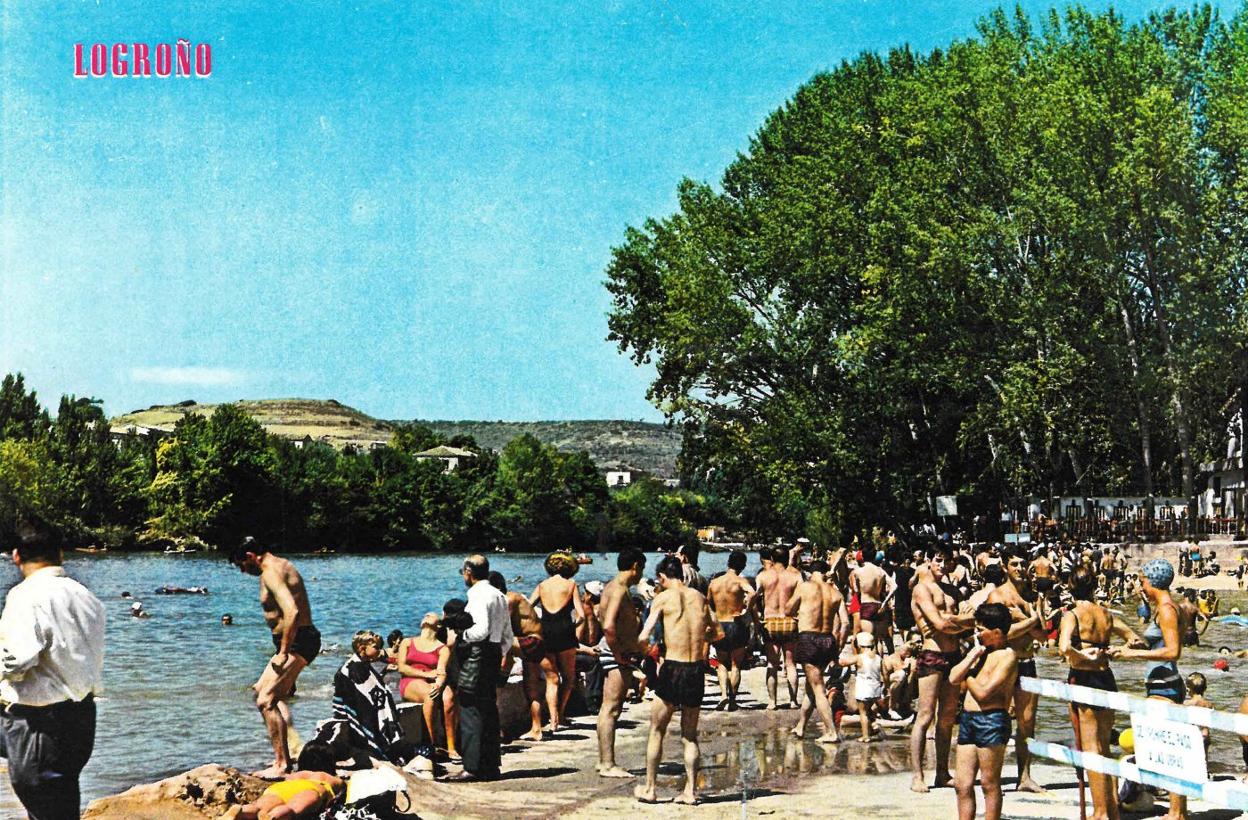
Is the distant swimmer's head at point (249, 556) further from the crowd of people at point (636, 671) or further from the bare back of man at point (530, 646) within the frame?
the bare back of man at point (530, 646)

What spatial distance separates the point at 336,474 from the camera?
392 ft

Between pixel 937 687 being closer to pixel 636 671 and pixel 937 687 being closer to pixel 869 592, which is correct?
pixel 869 592

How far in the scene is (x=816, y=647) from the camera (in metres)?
13.3

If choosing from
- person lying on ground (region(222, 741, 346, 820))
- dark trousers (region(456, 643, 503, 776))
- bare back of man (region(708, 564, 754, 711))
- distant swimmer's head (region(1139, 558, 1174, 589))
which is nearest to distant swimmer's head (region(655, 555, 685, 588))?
dark trousers (region(456, 643, 503, 776))

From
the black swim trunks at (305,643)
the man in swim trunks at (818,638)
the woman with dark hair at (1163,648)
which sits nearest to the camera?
the woman with dark hair at (1163,648)

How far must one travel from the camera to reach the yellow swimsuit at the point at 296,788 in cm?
843

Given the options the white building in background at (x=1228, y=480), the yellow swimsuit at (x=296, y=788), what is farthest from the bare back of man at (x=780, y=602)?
the white building in background at (x=1228, y=480)

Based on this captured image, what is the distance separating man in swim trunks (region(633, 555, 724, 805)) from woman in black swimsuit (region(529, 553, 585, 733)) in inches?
104

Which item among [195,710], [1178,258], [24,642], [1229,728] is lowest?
[195,710]

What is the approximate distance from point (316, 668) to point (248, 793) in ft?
65.1

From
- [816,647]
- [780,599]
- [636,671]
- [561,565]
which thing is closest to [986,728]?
[816,647]

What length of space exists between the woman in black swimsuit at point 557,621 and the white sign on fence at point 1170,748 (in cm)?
596

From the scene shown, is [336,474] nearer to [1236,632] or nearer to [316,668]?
[316,668]

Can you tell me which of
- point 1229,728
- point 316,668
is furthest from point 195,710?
point 1229,728
